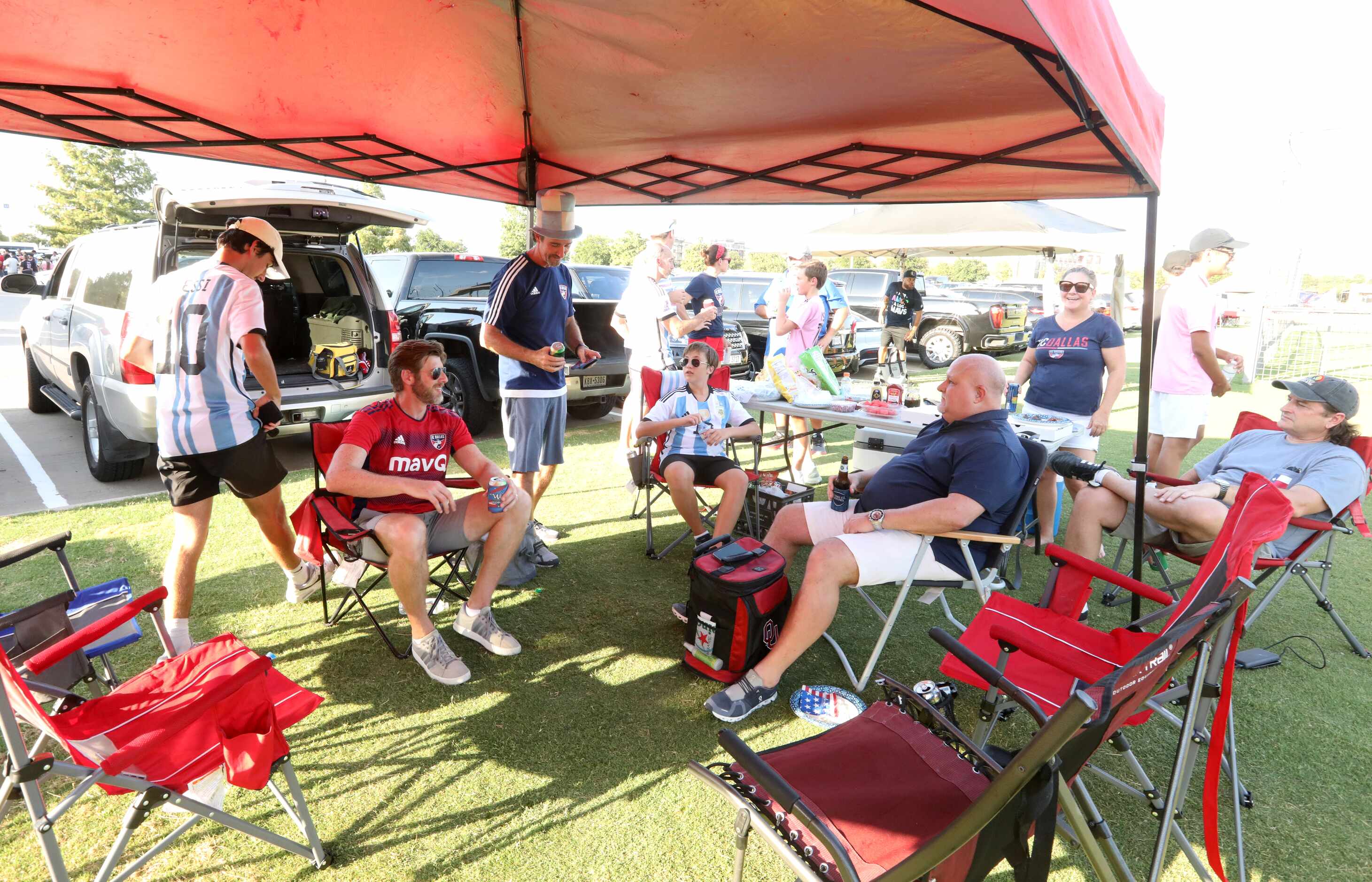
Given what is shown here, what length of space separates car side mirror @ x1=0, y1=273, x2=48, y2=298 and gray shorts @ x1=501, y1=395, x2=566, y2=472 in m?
4.25

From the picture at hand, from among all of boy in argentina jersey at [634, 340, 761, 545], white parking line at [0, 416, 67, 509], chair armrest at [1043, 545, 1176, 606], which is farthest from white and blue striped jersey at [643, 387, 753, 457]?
white parking line at [0, 416, 67, 509]

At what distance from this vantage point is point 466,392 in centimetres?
629

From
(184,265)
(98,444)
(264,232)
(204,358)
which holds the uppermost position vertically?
(184,265)

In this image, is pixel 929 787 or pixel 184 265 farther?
pixel 184 265

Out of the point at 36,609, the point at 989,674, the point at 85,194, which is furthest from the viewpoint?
the point at 85,194

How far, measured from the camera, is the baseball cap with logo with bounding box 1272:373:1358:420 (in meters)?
2.97

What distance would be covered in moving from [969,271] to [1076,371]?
48819 millimetres

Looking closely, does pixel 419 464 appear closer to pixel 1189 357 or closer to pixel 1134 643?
pixel 1134 643

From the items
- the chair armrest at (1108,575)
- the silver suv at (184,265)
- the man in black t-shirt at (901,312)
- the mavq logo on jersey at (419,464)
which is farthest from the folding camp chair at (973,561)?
the man in black t-shirt at (901,312)

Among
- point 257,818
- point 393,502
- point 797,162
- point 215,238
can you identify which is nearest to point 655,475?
point 393,502

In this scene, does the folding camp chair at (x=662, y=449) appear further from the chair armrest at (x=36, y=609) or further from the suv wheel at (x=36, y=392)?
the suv wheel at (x=36, y=392)

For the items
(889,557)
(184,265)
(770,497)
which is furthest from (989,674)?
(184,265)

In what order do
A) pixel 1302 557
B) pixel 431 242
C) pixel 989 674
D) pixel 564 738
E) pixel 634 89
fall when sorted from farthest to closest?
pixel 431 242 → pixel 634 89 → pixel 1302 557 → pixel 564 738 → pixel 989 674

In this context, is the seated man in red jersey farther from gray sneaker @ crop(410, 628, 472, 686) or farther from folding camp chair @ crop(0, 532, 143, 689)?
folding camp chair @ crop(0, 532, 143, 689)
